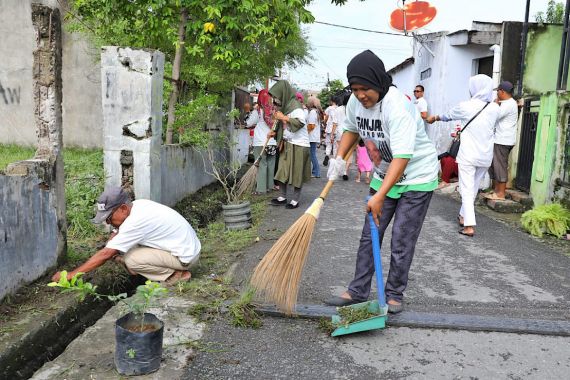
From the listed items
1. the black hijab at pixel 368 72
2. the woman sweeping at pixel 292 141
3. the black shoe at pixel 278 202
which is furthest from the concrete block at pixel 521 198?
the black hijab at pixel 368 72

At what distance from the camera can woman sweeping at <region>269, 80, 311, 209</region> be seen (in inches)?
281

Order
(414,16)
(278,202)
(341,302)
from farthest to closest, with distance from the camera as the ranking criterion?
(414,16) → (278,202) → (341,302)

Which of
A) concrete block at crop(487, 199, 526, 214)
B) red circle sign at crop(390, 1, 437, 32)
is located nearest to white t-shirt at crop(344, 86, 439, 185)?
concrete block at crop(487, 199, 526, 214)

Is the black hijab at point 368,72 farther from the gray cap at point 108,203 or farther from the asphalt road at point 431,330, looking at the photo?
the gray cap at point 108,203

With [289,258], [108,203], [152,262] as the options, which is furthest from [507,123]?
[108,203]

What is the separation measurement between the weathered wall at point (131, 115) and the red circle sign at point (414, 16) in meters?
10.5

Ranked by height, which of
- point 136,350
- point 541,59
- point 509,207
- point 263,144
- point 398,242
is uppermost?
point 541,59

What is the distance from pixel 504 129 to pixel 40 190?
20.1ft

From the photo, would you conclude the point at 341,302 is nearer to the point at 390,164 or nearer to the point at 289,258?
the point at 289,258

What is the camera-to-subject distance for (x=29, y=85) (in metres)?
9.78

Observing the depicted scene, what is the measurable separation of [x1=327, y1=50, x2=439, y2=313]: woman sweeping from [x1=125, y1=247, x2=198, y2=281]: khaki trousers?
1.47 m

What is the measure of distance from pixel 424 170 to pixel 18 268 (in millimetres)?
2997

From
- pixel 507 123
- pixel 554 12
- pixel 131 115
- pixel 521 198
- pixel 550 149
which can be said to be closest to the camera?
pixel 131 115

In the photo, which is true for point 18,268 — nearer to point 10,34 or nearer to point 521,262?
point 521,262
